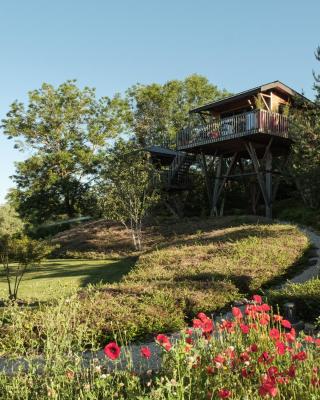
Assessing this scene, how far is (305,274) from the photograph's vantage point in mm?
13422

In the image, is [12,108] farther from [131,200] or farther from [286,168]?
[286,168]

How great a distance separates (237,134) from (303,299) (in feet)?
56.8

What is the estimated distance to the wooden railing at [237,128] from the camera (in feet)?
80.7

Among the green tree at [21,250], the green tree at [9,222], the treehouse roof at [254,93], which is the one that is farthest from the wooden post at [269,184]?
the green tree at [9,222]

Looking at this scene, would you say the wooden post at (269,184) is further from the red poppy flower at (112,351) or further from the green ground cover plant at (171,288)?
the red poppy flower at (112,351)

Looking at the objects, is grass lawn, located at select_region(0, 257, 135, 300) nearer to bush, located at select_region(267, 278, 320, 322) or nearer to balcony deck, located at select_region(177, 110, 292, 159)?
bush, located at select_region(267, 278, 320, 322)

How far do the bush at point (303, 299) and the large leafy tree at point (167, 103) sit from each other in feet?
138

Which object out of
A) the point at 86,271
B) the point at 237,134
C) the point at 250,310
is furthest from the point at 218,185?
the point at 250,310

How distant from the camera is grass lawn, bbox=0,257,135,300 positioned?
52.5ft

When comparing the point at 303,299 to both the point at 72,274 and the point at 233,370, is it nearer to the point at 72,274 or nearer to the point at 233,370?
the point at 233,370

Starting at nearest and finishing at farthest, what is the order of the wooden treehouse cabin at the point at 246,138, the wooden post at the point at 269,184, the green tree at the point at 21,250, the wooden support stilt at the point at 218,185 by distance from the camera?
the green tree at the point at 21,250
the wooden treehouse cabin at the point at 246,138
the wooden post at the point at 269,184
the wooden support stilt at the point at 218,185

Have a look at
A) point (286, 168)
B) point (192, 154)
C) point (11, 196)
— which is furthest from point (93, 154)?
point (286, 168)

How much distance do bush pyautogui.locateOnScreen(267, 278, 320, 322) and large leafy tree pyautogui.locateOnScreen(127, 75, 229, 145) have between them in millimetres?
42167

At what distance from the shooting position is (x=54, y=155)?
1656 inches
